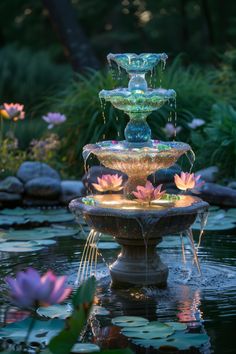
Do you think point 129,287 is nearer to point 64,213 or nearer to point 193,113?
point 64,213

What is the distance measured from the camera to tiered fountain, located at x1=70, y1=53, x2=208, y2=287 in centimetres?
555

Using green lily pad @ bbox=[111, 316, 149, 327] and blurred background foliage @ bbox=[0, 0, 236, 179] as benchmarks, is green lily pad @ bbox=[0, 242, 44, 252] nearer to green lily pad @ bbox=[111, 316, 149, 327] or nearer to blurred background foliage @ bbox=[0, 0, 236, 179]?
green lily pad @ bbox=[111, 316, 149, 327]

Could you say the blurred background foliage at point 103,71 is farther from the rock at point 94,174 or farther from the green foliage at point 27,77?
the rock at point 94,174

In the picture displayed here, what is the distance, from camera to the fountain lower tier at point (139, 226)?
217 inches

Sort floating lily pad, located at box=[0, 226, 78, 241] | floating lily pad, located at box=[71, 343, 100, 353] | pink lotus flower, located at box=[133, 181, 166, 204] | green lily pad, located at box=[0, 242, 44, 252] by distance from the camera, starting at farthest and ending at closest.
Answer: floating lily pad, located at box=[0, 226, 78, 241] → green lily pad, located at box=[0, 242, 44, 252] → pink lotus flower, located at box=[133, 181, 166, 204] → floating lily pad, located at box=[71, 343, 100, 353]

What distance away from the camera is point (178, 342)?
14.3 feet

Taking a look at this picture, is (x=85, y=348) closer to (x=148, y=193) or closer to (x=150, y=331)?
(x=150, y=331)

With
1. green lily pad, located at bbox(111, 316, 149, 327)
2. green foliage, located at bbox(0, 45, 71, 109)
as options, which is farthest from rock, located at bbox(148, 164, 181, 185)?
green foliage, located at bbox(0, 45, 71, 109)

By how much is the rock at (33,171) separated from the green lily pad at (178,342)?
609 cm

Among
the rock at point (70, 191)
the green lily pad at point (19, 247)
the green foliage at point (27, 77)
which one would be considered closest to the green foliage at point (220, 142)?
the rock at point (70, 191)

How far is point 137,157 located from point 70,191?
4419mm

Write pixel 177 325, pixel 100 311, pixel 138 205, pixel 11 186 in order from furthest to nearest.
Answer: pixel 11 186
pixel 138 205
pixel 100 311
pixel 177 325

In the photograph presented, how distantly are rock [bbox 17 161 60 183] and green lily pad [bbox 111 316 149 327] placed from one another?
5644mm

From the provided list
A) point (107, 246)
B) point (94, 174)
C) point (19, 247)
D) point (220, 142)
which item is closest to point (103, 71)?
point (220, 142)
